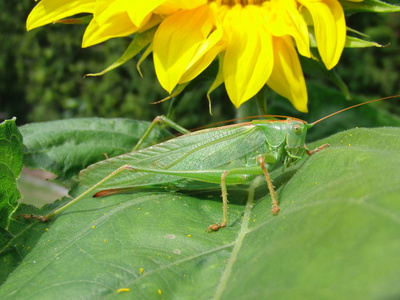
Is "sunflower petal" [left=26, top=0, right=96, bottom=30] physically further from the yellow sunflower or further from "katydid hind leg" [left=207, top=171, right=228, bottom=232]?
"katydid hind leg" [left=207, top=171, right=228, bottom=232]

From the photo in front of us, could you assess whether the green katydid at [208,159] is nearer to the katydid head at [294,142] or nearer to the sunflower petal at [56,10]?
the katydid head at [294,142]

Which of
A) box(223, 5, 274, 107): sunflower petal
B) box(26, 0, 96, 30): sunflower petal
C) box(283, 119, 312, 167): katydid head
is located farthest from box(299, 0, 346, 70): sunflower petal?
box(26, 0, 96, 30): sunflower petal

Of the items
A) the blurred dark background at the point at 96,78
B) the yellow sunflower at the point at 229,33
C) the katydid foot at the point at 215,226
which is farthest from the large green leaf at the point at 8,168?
the blurred dark background at the point at 96,78

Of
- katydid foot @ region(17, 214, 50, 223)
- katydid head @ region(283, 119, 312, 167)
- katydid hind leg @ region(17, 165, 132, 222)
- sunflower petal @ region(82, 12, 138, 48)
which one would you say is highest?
sunflower petal @ region(82, 12, 138, 48)

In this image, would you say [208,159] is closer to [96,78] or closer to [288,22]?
[288,22]

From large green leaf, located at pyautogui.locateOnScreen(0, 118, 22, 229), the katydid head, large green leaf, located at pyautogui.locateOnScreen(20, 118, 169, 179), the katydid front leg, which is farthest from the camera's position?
large green leaf, located at pyautogui.locateOnScreen(20, 118, 169, 179)

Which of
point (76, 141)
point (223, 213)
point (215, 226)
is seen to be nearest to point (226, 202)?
point (223, 213)

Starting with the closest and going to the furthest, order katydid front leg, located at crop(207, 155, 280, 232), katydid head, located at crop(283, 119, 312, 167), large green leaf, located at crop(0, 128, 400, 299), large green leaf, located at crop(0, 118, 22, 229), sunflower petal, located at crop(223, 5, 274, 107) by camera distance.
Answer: large green leaf, located at crop(0, 128, 400, 299) → katydid front leg, located at crop(207, 155, 280, 232) → large green leaf, located at crop(0, 118, 22, 229) → sunflower petal, located at crop(223, 5, 274, 107) → katydid head, located at crop(283, 119, 312, 167)
